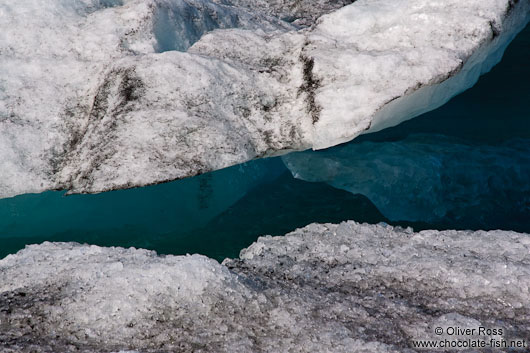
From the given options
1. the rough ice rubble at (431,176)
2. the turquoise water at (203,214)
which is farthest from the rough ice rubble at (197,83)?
the turquoise water at (203,214)

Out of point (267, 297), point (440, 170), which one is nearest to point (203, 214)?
point (267, 297)

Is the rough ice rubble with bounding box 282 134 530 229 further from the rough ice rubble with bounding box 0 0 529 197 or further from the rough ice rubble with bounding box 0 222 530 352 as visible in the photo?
the rough ice rubble with bounding box 0 222 530 352

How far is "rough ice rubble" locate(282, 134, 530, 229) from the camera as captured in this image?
3352 mm

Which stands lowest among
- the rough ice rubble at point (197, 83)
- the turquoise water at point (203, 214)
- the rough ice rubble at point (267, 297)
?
the turquoise water at point (203, 214)

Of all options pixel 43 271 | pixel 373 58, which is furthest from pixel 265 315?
pixel 373 58

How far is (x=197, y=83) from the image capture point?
2.90m

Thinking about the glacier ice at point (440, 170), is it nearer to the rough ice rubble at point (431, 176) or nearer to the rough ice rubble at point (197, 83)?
the rough ice rubble at point (431, 176)

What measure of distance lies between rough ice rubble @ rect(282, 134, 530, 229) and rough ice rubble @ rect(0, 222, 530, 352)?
106 cm

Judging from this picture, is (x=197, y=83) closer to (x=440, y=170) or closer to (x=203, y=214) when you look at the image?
(x=203, y=214)

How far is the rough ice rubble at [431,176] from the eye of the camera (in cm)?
335

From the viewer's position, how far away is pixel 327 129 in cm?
292

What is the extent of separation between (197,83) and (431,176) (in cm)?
187

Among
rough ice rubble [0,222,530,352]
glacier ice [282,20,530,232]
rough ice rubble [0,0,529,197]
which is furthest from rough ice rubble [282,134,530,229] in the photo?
rough ice rubble [0,222,530,352]

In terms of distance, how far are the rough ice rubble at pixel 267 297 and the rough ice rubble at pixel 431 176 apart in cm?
106
